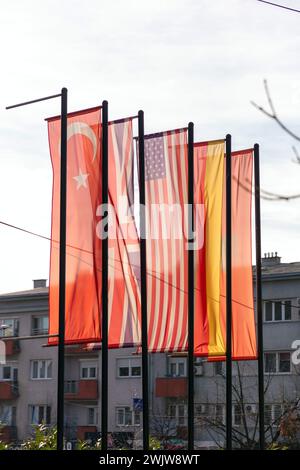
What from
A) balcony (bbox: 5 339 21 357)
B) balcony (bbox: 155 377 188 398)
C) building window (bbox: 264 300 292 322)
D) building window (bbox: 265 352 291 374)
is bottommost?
balcony (bbox: 155 377 188 398)

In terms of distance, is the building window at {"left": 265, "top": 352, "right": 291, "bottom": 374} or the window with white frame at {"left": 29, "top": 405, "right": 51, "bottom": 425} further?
the window with white frame at {"left": 29, "top": 405, "right": 51, "bottom": 425}

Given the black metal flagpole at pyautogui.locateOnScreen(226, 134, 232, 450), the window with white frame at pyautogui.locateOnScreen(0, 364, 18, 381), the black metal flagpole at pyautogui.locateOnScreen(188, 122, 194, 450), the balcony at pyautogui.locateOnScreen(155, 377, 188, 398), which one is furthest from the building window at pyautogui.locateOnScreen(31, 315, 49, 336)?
the black metal flagpole at pyautogui.locateOnScreen(188, 122, 194, 450)

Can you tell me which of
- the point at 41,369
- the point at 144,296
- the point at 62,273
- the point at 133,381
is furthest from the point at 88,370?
the point at 62,273

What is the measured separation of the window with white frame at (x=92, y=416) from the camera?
69.8 meters

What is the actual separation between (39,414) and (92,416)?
12.6ft

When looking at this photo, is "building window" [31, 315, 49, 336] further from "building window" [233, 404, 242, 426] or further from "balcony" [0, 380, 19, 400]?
"building window" [233, 404, 242, 426]

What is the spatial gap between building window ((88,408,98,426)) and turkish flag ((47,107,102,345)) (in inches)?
1979

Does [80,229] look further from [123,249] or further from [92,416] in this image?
[92,416]

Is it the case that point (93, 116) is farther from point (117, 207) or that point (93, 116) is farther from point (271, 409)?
point (271, 409)

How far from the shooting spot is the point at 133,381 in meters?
69.0

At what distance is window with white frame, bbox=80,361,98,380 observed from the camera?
7075cm

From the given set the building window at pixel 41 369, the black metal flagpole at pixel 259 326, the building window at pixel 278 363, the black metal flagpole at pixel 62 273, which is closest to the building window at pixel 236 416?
the building window at pixel 278 363

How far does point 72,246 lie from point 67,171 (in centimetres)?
133
